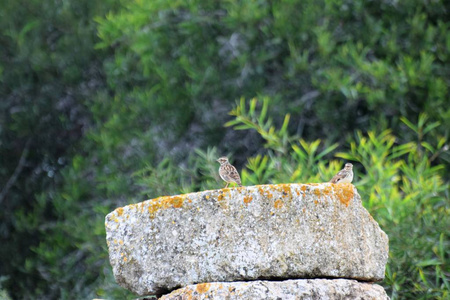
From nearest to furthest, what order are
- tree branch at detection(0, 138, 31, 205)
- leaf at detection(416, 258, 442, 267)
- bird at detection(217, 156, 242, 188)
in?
bird at detection(217, 156, 242, 188) → leaf at detection(416, 258, 442, 267) → tree branch at detection(0, 138, 31, 205)

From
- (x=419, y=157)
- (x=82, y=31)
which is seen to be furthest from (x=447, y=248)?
(x=82, y=31)

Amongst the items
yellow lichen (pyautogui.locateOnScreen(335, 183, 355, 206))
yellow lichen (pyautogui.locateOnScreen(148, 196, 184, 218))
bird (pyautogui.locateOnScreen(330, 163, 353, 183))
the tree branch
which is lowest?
the tree branch

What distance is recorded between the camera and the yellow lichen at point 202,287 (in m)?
4.81

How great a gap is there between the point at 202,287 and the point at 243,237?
0.33 meters

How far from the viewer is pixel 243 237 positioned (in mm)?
4895

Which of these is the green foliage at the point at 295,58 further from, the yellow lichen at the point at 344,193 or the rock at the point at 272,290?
the rock at the point at 272,290

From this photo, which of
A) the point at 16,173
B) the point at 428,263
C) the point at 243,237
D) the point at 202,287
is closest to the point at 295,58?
the point at 428,263

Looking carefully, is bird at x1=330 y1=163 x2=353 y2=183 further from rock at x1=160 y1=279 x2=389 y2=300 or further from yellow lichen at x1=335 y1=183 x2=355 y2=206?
rock at x1=160 y1=279 x2=389 y2=300

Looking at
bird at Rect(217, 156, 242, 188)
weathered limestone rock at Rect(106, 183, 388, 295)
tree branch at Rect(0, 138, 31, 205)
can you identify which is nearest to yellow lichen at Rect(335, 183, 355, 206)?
weathered limestone rock at Rect(106, 183, 388, 295)

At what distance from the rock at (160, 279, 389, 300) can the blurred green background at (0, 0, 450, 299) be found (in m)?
4.59

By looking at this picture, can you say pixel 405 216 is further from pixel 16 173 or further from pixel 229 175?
pixel 16 173

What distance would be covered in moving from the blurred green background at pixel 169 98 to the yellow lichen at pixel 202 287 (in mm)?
4704

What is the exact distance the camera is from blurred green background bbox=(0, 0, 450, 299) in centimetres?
1130

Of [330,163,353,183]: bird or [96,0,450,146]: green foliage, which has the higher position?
[330,163,353,183]: bird
